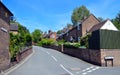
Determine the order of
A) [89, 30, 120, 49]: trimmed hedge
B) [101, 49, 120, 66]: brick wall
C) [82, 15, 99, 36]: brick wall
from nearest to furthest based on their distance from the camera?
[101, 49, 120, 66]: brick wall, [89, 30, 120, 49]: trimmed hedge, [82, 15, 99, 36]: brick wall

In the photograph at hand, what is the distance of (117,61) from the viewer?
77.9 ft

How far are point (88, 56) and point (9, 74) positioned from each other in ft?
41.0

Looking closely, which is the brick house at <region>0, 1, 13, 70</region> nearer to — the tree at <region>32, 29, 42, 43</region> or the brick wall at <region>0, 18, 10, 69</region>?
the brick wall at <region>0, 18, 10, 69</region>

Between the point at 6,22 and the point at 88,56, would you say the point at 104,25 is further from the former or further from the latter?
the point at 6,22

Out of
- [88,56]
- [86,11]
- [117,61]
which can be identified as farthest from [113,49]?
[86,11]

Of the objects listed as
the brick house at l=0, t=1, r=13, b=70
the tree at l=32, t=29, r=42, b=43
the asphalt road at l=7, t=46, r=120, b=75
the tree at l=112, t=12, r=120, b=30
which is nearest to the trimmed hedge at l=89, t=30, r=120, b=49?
the asphalt road at l=7, t=46, r=120, b=75

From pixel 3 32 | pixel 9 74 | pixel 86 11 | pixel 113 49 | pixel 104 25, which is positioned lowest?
pixel 9 74

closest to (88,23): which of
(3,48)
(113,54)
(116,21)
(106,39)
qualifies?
(116,21)

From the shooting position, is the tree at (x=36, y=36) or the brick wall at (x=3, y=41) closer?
the brick wall at (x=3, y=41)

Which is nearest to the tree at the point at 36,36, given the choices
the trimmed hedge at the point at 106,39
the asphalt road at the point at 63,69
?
the asphalt road at the point at 63,69

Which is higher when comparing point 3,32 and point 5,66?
point 3,32

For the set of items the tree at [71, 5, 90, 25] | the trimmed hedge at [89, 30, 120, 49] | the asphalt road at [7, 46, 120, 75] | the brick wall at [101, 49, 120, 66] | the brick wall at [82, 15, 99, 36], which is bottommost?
the asphalt road at [7, 46, 120, 75]

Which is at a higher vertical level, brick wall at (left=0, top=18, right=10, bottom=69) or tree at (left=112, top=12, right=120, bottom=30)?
tree at (left=112, top=12, right=120, bottom=30)

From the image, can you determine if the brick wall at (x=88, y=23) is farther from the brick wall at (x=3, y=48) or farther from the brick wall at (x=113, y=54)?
the brick wall at (x=3, y=48)
